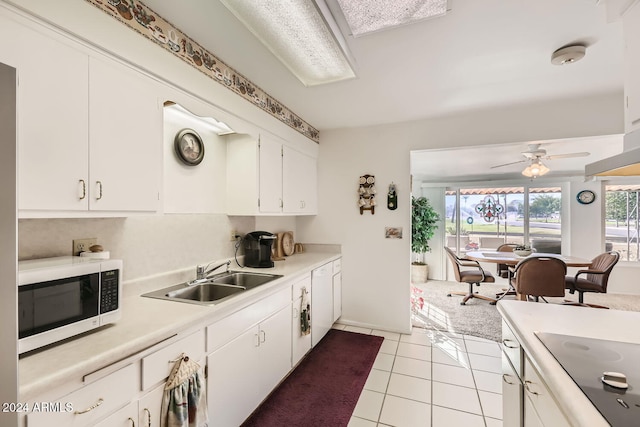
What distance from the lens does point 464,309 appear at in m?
4.08

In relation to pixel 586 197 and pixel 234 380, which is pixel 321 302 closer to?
pixel 234 380

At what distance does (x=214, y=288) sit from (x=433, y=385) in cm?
188

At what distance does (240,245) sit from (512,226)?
18.9 ft

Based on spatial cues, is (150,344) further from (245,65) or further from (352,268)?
(352,268)

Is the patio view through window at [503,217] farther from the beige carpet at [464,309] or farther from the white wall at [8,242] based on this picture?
the white wall at [8,242]

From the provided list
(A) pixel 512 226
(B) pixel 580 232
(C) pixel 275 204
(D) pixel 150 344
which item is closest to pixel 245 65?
(C) pixel 275 204

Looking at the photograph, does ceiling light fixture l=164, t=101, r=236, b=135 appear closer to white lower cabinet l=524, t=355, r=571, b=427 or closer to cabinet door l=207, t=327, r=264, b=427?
cabinet door l=207, t=327, r=264, b=427

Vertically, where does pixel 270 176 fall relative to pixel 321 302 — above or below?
above

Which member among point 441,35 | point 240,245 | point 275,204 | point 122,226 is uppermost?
point 441,35

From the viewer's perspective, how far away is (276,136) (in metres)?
2.68

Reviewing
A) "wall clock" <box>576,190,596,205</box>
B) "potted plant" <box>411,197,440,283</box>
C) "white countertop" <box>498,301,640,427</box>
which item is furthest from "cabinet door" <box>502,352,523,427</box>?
"wall clock" <box>576,190,596,205</box>

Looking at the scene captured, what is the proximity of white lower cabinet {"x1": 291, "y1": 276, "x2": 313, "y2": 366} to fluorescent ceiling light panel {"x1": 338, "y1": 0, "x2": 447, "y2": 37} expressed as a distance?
6.14ft

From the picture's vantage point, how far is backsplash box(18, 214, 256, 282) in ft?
4.26

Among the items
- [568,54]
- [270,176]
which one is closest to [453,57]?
[568,54]
